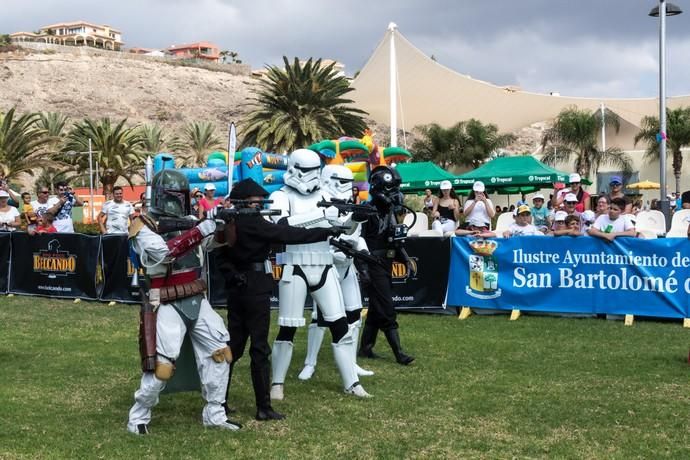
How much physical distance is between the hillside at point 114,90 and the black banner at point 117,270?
77.7 metres

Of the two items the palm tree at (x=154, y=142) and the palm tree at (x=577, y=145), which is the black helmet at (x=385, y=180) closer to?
the palm tree at (x=577, y=145)

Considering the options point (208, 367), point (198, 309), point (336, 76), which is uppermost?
point (336, 76)

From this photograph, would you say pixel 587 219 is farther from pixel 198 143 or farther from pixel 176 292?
pixel 198 143

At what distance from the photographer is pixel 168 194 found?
18.1ft

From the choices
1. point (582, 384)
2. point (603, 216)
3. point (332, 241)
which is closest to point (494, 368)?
point (582, 384)

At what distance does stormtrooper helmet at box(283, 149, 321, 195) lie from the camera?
666 centimetres

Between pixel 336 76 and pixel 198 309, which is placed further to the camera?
pixel 336 76

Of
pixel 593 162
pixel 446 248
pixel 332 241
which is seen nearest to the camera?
pixel 332 241

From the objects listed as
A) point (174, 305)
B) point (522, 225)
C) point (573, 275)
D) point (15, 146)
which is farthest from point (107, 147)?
point (174, 305)

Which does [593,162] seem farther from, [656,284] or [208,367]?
[208,367]

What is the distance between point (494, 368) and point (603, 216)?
4234 millimetres

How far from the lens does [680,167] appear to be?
43.2 m

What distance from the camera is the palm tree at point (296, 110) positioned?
1517 inches

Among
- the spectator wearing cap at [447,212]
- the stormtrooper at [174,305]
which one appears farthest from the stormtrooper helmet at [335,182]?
the spectator wearing cap at [447,212]
